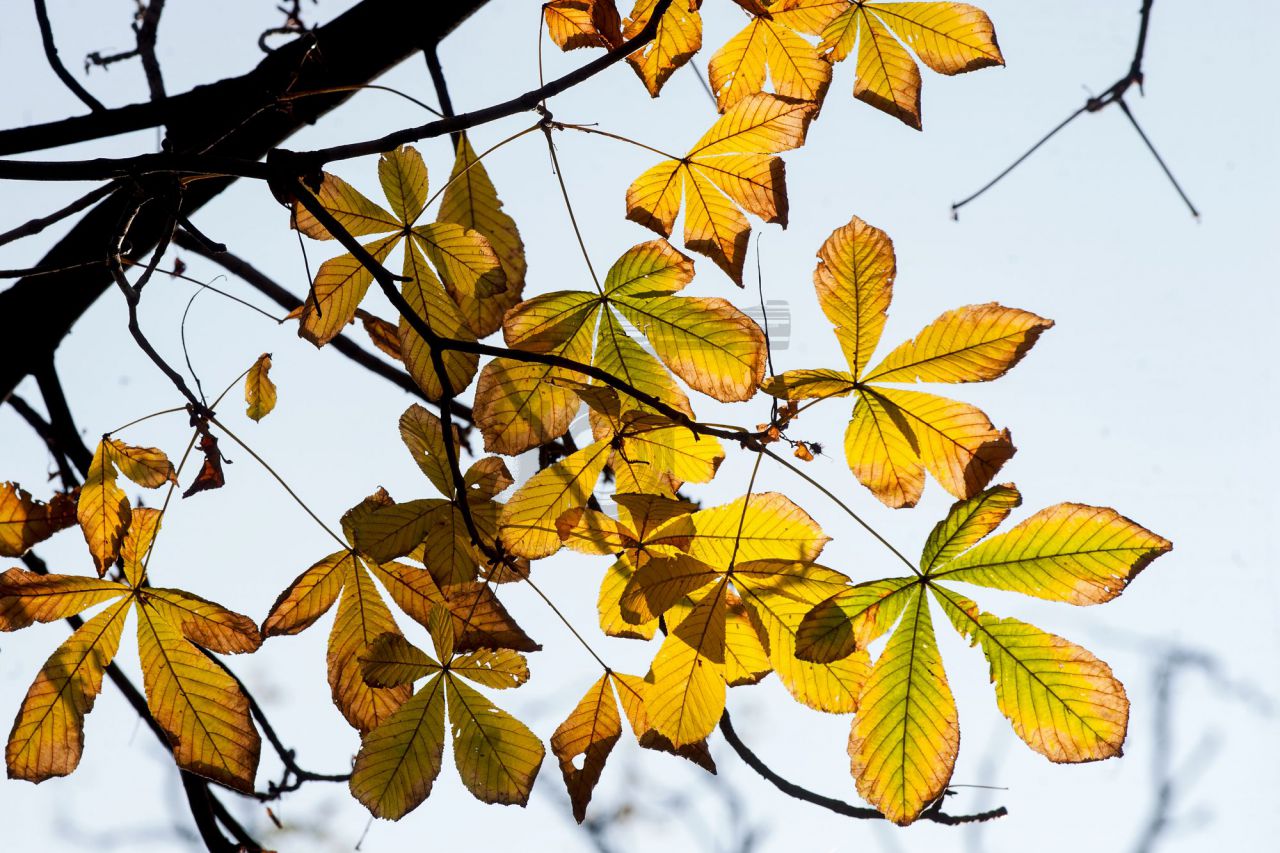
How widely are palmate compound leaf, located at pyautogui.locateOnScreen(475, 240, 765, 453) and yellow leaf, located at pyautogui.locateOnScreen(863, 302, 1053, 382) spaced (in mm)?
142

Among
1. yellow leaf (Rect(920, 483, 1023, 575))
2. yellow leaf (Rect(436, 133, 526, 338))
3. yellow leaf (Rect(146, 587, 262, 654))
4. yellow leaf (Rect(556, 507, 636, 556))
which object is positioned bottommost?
yellow leaf (Rect(920, 483, 1023, 575))

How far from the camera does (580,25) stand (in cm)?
113

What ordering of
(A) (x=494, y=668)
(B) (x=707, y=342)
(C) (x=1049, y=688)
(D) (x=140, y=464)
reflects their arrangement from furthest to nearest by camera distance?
(D) (x=140, y=464)
(A) (x=494, y=668)
(B) (x=707, y=342)
(C) (x=1049, y=688)

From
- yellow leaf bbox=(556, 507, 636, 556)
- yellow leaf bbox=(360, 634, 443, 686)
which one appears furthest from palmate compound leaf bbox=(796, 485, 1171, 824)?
yellow leaf bbox=(360, 634, 443, 686)

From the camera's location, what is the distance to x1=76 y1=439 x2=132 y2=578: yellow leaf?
111 cm

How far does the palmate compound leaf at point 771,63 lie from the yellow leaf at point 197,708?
0.93 metres

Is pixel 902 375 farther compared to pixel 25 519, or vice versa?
pixel 25 519

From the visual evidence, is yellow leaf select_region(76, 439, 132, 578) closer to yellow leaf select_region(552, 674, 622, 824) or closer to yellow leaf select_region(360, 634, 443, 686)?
yellow leaf select_region(360, 634, 443, 686)

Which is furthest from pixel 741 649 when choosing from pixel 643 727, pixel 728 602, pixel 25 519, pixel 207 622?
pixel 25 519

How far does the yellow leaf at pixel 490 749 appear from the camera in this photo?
1042 millimetres

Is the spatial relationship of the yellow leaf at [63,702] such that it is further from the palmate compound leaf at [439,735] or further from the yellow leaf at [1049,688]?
the yellow leaf at [1049,688]

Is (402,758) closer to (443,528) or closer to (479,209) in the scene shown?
(443,528)

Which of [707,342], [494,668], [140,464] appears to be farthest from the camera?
[140,464]

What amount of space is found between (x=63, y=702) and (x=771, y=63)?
1.14 metres
